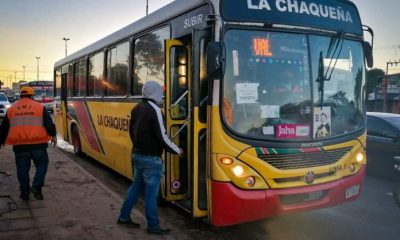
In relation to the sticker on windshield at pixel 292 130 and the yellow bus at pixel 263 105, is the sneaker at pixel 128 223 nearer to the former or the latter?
the yellow bus at pixel 263 105

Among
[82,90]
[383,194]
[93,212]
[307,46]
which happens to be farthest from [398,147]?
[82,90]

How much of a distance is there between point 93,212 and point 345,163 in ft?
11.7

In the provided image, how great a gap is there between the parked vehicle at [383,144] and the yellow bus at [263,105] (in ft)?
12.2

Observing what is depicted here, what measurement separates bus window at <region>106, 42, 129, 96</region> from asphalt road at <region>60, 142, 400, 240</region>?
2.30 m

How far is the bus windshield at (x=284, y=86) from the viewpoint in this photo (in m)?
5.01

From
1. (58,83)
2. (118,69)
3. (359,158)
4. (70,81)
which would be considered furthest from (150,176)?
(58,83)

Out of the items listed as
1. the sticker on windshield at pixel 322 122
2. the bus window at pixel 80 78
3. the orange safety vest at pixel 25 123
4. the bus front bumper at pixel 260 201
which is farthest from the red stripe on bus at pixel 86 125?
the sticker on windshield at pixel 322 122

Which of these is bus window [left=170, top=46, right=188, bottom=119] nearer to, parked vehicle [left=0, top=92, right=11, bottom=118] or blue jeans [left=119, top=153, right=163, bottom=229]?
blue jeans [left=119, top=153, right=163, bottom=229]

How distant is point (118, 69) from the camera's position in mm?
8398

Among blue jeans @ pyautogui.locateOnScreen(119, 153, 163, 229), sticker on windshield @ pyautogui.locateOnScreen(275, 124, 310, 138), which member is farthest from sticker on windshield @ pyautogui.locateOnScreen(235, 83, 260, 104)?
blue jeans @ pyautogui.locateOnScreen(119, 153, 163, 229)

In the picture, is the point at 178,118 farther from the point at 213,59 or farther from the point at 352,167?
the point at 352,167

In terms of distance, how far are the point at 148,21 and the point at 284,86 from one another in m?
2.85

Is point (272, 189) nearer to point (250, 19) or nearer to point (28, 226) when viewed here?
point (250, 19)

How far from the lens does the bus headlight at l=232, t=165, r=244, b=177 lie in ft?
16.1
